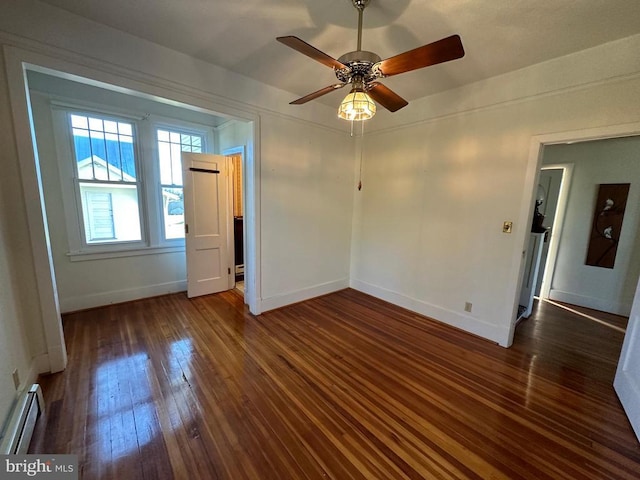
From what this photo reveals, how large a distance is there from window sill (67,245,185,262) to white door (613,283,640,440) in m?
4.99

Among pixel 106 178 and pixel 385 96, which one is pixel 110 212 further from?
pixel 385 96

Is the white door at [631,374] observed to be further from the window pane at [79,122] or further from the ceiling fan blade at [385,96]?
the window pane at [79,122]

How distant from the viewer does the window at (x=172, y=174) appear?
149 inches

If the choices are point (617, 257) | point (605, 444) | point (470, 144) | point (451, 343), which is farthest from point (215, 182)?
point (617, 257)

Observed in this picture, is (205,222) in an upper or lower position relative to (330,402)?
upper

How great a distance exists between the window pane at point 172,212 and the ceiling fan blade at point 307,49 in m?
3.24

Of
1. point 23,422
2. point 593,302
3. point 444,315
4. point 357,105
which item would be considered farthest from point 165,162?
point 593,302

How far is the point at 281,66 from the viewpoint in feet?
8.47

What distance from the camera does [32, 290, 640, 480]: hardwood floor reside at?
4.94ft

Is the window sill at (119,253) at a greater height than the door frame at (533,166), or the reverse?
the door frame at (533,166)

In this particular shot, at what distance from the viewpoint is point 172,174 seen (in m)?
3.89

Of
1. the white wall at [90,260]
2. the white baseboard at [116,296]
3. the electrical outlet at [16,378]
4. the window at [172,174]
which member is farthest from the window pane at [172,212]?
the electrical outlet at [16,378]

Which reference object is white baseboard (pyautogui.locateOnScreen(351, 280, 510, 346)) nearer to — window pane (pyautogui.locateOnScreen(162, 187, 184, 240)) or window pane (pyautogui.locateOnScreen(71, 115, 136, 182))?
window pane (pyautogui.locateOnScreen(162, 187, 184, 240))

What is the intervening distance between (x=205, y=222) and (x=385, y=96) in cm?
300
